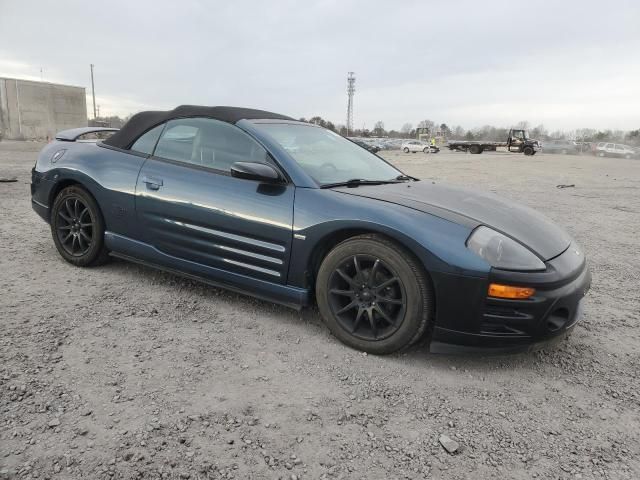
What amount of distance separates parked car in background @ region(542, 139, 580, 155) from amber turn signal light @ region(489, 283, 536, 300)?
49.6 meters

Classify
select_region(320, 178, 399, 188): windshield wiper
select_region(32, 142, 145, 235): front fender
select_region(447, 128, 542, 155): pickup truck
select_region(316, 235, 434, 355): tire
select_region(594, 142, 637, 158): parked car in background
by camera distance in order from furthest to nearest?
select_region(594, 142, 637, 158): parked car in background, select_region(447, 128, 542, 155): pickup truck, select_region(32, 142, 145, 235): front fender, select_region(320, 178, 399, 188): windshield wiper, select_region(316, 235, 434, 355): tire

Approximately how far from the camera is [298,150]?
3131 mm

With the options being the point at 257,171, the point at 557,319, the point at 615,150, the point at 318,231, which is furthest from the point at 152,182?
the point at 615,150

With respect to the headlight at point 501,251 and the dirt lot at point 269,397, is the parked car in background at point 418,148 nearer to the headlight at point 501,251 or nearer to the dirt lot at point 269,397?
the dirt lot at point 269,397

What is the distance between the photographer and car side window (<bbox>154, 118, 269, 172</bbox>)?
309 cm

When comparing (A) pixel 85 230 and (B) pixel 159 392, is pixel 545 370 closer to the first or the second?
(B) pixel 159 392

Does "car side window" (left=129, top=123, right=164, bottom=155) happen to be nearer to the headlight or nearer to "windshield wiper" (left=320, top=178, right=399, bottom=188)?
"windshield wiper" (left=320, top=178, right=399, bottom=188)

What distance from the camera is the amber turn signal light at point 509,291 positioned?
7.53 ft

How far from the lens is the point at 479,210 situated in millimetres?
2785

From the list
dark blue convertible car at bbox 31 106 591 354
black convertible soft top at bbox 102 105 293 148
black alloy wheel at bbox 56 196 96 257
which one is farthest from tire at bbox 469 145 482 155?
black alloy wheel at bbox 56 196 96 257

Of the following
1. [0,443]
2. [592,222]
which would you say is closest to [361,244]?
[0,443]

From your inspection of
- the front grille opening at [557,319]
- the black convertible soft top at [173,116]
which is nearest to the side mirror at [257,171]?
the black convertible soft top at [173,116]

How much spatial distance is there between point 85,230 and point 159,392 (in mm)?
2153

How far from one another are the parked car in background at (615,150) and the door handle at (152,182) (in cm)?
4717
